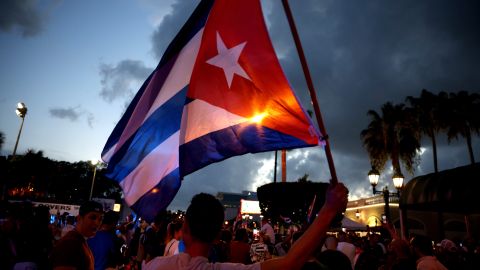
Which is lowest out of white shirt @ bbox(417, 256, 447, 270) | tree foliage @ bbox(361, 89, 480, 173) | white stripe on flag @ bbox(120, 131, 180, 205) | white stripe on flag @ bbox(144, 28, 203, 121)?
white shirt @ bbox(417, 256, 447, 270)

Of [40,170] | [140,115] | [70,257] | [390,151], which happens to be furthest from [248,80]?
[40,170]

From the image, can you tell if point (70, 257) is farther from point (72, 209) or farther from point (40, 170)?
point (40, 170)

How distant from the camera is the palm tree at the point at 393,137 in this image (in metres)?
37.2

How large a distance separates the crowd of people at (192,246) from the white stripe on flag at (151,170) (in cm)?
43

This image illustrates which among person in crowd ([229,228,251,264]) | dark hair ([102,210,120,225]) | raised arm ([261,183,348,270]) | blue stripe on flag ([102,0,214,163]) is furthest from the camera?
person in crowd ([229,228,251,264])

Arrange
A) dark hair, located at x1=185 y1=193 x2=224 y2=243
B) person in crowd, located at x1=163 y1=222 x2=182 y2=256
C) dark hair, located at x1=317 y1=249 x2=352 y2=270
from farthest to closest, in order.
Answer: person in crowd, located at x1=163 y1=222 x2=182 y2=256 < dark hair, located at x1=317 y1=249 x2=352 y2=270 < dark hair, located at x1=185 y1=193 x2=224 y2=243

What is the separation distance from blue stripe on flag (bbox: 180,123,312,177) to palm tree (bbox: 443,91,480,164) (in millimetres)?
43947

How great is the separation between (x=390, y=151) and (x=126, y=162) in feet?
126

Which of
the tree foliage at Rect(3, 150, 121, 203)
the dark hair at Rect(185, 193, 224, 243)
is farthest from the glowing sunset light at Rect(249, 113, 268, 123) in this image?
the tree foliage at Rect(3, 150, 121, 203)

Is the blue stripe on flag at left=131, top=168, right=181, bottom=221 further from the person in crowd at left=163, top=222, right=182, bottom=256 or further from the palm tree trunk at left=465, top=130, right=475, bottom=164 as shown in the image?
the palm tree trunk at left=465, top=130, right=475, bottom=164

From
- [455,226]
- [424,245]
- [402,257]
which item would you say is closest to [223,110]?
[402,257]

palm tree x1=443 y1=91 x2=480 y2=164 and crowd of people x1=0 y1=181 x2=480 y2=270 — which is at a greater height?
palm tree x1=443 y1=91 x2=480 y2=164

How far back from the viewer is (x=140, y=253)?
947 cm

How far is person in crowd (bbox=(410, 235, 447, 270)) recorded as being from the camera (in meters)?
5.20
